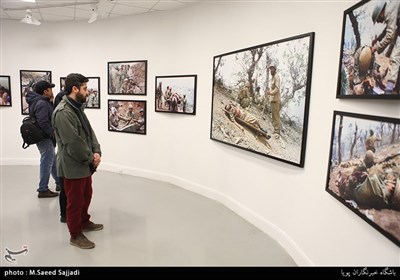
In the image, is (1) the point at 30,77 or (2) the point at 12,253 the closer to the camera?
(2) the point at 12,253

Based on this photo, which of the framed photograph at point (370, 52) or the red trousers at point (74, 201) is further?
the red trousers at point (74, 201)

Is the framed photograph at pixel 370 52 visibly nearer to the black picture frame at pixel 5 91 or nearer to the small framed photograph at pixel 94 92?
the small framed photograph at pixel 94 92

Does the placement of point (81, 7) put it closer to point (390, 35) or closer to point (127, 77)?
point (127, 77)

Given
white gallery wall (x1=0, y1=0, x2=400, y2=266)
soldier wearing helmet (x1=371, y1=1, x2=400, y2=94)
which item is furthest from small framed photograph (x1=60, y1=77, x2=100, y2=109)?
soldier wearing helmet (x1=371, y1=1, x2=400, y2=94)

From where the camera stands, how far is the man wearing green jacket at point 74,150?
263 centimetres

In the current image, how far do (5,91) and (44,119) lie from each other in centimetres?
281

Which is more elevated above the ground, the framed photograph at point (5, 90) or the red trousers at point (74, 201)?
the framed photograph at point (5, 90)

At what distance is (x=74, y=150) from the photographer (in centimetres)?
264

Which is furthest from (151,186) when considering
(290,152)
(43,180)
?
(290,152)

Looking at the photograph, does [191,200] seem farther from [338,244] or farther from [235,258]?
[338,244]

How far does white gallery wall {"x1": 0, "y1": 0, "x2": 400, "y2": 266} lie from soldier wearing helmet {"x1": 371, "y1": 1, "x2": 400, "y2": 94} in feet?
0.45

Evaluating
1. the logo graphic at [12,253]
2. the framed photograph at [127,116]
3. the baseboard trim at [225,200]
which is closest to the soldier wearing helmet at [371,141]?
the baseboard trim at [225,200]

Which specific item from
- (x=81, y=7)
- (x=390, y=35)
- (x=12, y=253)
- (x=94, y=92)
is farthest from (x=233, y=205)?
(x=81, y=7)

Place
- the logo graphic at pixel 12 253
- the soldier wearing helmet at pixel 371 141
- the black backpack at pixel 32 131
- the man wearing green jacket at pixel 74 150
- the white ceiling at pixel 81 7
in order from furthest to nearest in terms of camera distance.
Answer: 1. the white ceiling at pixel 81 7
2. the black backpack at pixel 32 131
3. the man wearing green jacket at pixel 74 150
4. the logo graphic at pixel 12 253
5. the soldier wearing helmet at pixel 371 141
